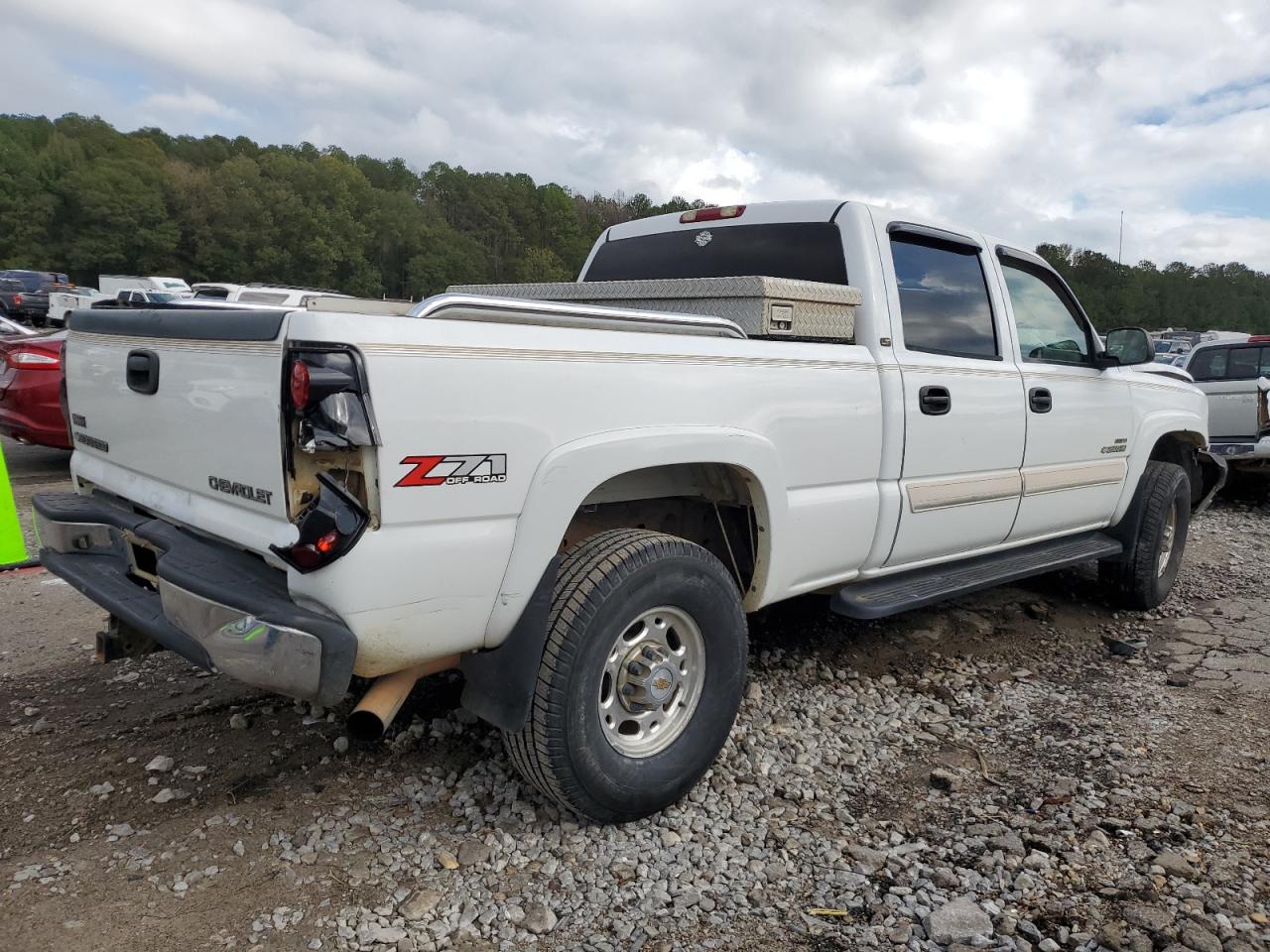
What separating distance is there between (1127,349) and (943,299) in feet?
4.65

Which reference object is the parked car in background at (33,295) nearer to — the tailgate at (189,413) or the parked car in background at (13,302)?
the parked car in background at (13,302)

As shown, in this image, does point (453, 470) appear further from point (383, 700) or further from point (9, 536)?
point (9, 536)

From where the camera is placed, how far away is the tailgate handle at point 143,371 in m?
2.65

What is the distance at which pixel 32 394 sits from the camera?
7.56 metres

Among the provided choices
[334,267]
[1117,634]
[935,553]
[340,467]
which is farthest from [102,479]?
[334,267]

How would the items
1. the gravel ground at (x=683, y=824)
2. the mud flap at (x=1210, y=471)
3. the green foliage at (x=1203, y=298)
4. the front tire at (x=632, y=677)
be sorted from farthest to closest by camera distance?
the green foliage at (x=1203, y=298) < the mud flap at (x=1210, y=471) < the front tire at (x=632, y=677) < the gravel ground at (x=683, y=824)

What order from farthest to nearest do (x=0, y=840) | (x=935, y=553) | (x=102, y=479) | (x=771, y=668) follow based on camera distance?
(x=771, y=668), (x=935, y=553), (x=102, y=479), (x=0, y=840)

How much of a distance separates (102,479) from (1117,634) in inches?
194

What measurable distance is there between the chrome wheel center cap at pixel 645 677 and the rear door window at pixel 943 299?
1739 mm

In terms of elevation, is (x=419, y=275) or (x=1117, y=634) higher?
(x=419, y=275)

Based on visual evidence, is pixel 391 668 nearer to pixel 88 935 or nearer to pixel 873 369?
pixel 88 935

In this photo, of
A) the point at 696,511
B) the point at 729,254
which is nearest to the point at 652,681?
the point at 696,511

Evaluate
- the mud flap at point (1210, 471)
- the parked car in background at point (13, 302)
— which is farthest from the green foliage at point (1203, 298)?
the mud flap at point (1210, 471)

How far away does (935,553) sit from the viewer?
12.8 ft
